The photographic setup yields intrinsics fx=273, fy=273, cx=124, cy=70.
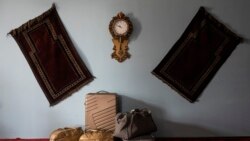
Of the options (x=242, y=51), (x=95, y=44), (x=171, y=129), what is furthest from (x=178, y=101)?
(x=95, y=44)

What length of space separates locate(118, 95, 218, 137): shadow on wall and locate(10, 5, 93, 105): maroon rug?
55 centimetres

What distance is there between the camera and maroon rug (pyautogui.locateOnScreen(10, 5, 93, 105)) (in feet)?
9.35

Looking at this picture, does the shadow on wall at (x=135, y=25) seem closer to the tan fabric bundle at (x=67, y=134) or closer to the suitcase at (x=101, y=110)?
the suitcase at (x=101, y=110)

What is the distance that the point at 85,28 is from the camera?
2850mm

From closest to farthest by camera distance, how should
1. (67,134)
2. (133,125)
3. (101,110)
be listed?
(133,125), (67,134), (101,110)

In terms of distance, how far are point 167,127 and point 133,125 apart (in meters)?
0.51

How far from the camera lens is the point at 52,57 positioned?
2.85m

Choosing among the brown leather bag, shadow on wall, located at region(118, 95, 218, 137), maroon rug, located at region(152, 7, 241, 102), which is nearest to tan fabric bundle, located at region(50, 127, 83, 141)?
the brown leather bag

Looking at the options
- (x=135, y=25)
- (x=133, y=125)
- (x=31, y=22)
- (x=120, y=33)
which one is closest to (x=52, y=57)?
(x=31, y=22)

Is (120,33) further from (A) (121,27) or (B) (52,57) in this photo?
(B) (52,57)

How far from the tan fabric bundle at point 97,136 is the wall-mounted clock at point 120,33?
0.75 metres

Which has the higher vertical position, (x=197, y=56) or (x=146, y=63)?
(x=146, y=63)

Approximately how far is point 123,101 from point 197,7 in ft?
4.05

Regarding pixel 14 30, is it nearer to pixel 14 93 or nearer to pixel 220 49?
pixel 14 93
